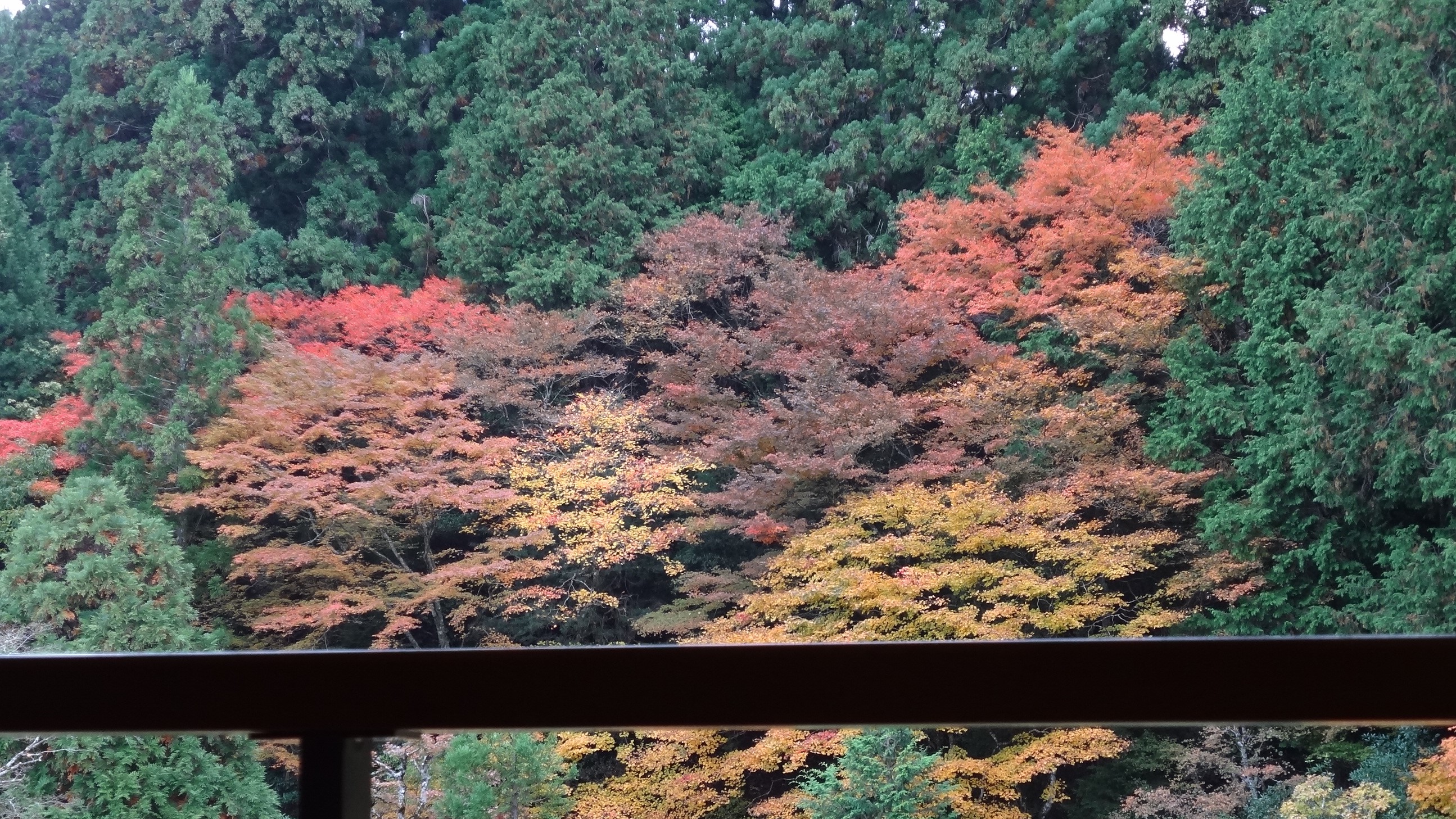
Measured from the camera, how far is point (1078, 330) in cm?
725

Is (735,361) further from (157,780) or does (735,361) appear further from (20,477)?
(20,477)

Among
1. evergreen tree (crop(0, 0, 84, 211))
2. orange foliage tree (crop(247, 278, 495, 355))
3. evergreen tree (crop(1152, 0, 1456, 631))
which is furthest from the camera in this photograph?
evergreen tree (crop(0, 0, 84, 211))

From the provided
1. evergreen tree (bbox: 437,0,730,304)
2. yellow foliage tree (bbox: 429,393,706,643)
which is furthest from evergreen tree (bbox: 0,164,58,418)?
yellow foliage tree (bbox: 429,393,706,643)

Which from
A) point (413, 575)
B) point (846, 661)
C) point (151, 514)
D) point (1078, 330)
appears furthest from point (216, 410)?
point (846, 661)

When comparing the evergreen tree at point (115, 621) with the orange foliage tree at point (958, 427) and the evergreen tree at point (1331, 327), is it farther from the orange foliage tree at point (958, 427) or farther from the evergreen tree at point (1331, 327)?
the evergreen tree at point (1331, 327)

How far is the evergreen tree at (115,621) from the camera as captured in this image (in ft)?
19.7

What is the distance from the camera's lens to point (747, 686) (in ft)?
1.25

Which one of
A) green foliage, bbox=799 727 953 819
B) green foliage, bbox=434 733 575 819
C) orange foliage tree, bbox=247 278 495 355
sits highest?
orange foliage tree, bbox=247 278 495 355

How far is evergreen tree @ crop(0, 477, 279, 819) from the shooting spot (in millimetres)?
6008

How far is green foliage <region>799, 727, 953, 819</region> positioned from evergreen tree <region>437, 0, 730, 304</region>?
384 cm

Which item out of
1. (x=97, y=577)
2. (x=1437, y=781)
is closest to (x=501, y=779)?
(x=97, y=577)

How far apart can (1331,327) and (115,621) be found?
7.34 m

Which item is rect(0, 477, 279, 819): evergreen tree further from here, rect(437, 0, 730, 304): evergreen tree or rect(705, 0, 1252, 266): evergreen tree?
rect(705, 0, 1252, 266): evergreen tree

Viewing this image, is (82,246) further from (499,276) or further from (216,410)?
(499,276)
